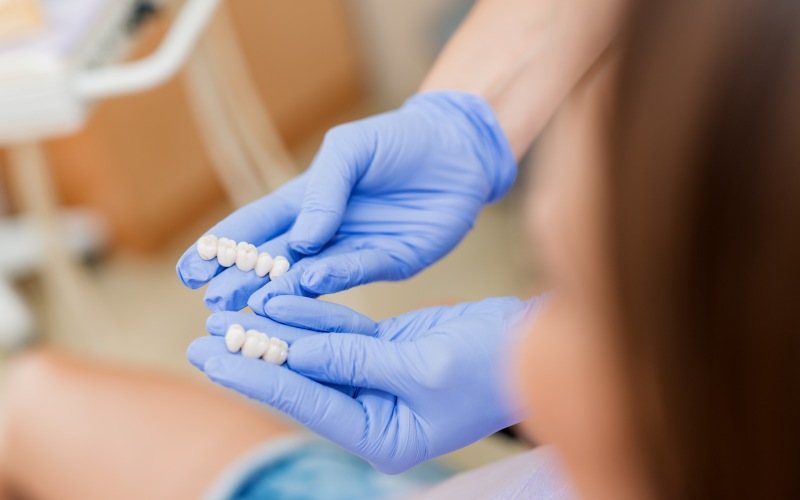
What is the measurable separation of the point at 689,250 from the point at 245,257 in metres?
0.41

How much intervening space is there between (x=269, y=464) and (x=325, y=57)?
157cm

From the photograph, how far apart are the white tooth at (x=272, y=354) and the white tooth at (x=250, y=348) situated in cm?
1

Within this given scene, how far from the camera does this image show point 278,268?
0.70 metres

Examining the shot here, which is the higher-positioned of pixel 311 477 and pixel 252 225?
pixel 252 225

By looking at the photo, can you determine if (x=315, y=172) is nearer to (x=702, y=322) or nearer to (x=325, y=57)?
(x=702, y=322)

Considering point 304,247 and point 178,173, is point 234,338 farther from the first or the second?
point 178,173

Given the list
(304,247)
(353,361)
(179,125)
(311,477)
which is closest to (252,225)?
(304,247)

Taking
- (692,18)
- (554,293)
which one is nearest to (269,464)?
(554,293)

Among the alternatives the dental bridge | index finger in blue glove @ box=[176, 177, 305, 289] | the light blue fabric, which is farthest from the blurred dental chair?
the light blue fabric

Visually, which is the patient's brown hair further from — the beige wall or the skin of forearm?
the beige wall

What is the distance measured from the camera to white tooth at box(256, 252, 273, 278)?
2.27 feet

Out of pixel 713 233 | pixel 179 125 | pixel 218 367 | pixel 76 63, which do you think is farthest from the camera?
pixel 179 125

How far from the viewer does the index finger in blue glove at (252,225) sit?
0.68 meters

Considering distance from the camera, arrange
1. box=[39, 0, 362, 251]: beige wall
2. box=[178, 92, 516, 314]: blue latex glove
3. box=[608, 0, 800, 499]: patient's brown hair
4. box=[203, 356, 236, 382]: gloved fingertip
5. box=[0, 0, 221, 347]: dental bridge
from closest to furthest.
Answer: box=[608, 0, 800, 499]: patient's brown hair
box=[203, 356, 236, 382]: gloved fingertip
box=[178, 92, 516, 314]: blue latex glove
box=[0, 0, 221, 347]: dental bridge
box=[39, 0, 362, 251]: beige wall
